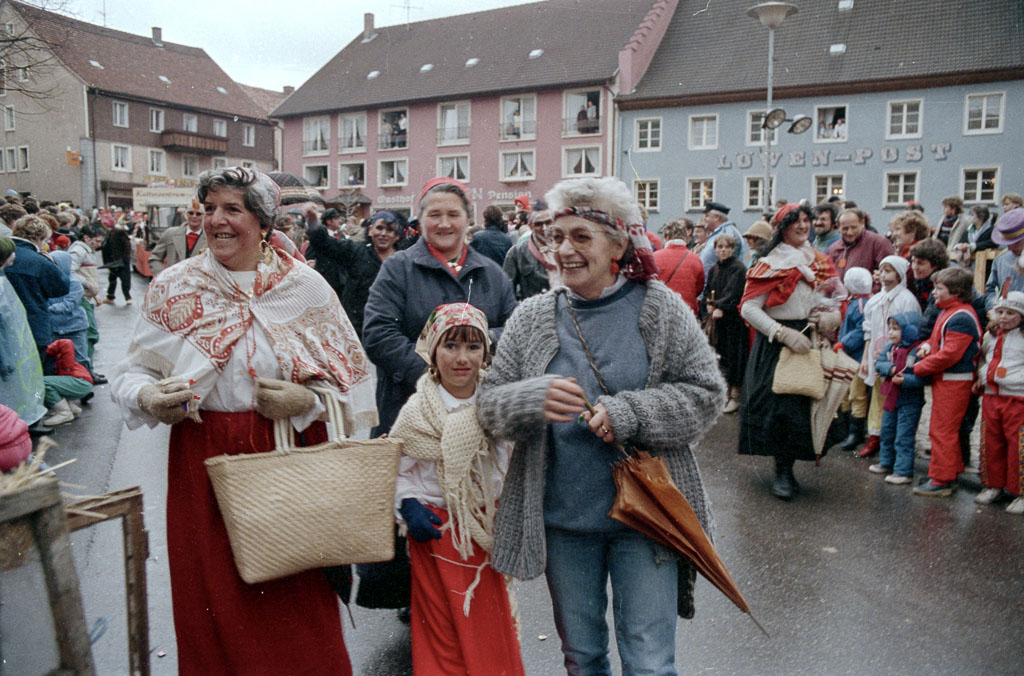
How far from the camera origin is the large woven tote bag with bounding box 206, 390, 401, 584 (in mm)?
2564

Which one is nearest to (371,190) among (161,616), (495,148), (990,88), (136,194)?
(495,148)

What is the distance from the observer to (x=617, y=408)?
2457 millimetres

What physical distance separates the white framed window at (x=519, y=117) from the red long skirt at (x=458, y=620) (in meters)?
38.0

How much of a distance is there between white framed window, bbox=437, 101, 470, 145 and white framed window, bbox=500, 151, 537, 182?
241 cm

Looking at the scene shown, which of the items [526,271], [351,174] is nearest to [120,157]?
[351,174]

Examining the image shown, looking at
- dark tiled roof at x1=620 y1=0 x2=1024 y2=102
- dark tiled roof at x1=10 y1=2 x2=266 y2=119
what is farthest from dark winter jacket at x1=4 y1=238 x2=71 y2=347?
dark tiled roof at x1=10 y1=2 x2=266 y2=119

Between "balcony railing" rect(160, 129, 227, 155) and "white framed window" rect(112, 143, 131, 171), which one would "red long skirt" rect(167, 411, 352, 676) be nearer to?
"white framed window" rect(112, 143, 131, 171)

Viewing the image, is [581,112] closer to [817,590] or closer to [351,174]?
[351,174]

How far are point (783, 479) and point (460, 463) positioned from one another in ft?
12.7

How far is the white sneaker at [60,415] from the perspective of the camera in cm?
795

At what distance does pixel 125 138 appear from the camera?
164 ft

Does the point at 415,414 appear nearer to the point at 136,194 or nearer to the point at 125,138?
the point at 136,194

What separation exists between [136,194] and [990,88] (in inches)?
1232

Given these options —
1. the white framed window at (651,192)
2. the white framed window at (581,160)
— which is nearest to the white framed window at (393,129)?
the white framed window at (581,160)
